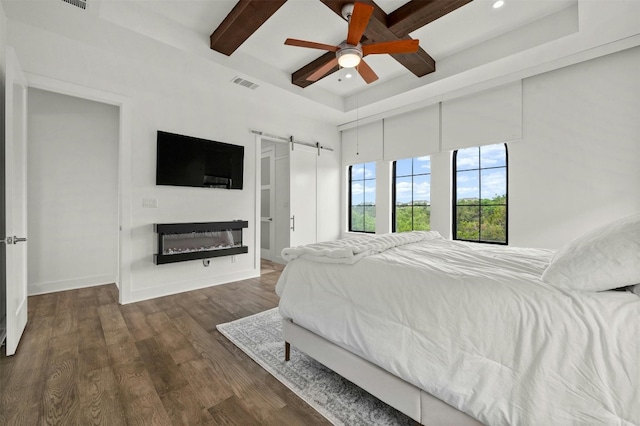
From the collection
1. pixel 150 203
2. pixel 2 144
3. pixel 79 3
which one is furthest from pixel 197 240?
pixel 79 3

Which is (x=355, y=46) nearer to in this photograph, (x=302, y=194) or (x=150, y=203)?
(x=150, y=203)

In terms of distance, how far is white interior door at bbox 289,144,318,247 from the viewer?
5.13 metres

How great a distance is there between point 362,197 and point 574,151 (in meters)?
3.27

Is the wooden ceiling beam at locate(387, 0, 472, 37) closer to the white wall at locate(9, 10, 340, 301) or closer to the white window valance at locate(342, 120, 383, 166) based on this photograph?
the white wall at locate(9, 10, 340, 301)

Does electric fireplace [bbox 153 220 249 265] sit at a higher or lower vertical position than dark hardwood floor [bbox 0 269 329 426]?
higher

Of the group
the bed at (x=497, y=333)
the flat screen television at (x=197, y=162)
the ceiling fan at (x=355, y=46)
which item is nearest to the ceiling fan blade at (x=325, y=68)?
the ceiling fan at (x=355, y=46)

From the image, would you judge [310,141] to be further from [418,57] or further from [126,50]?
[126,50]

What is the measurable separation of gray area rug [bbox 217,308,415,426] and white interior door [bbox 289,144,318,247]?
2.75m

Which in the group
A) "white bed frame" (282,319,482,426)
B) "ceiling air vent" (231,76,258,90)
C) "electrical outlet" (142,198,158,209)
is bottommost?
"white bed frame" (282,319,482,426)

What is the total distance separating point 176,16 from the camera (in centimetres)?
286

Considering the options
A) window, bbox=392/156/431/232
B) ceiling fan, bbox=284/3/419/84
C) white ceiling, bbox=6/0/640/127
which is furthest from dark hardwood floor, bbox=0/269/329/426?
window, bbox=392/156/431/232

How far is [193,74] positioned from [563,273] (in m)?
3.97

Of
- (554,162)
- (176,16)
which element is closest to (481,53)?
(554,162)

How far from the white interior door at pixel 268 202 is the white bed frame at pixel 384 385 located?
4039 millimetres
